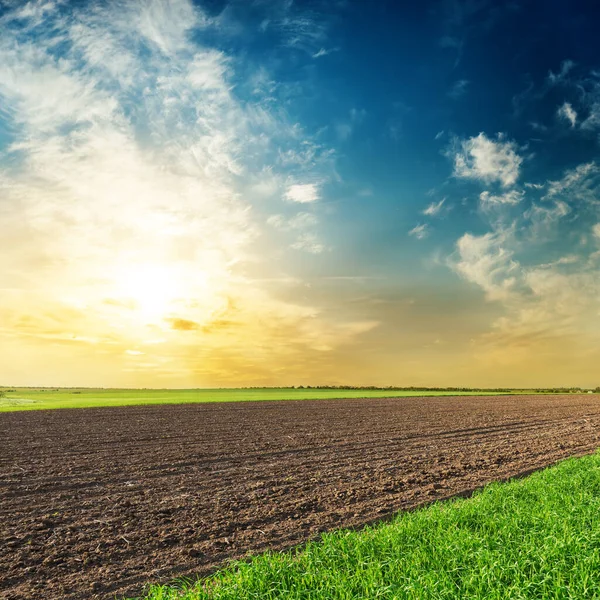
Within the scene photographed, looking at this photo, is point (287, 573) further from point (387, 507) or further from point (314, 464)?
point (314, 464)

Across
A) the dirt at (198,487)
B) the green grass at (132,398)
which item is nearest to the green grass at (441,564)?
the dirt at (198,487)

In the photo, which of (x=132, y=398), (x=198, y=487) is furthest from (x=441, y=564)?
(x=132, y=398)

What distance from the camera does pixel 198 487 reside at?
14219 mm

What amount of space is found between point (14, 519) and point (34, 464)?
25.8ft

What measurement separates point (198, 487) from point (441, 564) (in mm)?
8731

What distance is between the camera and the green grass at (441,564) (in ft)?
21.0

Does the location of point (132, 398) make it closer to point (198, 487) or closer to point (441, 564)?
point (198, 487)

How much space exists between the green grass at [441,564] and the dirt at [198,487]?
4.48 ft

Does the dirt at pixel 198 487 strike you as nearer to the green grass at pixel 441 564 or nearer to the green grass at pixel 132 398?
the green grass at pixel 441 564

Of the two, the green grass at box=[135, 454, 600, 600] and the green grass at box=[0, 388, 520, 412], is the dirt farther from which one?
the green grass at box=[0, 388, 520, 412]

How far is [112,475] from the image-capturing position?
1625cm

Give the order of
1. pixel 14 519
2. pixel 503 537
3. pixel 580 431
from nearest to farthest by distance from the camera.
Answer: pixel 503 537 → pixel 14 519 → pixel 580 431

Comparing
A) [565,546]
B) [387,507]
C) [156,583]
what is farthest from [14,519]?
[565,546]

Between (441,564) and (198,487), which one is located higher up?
(441,564)
